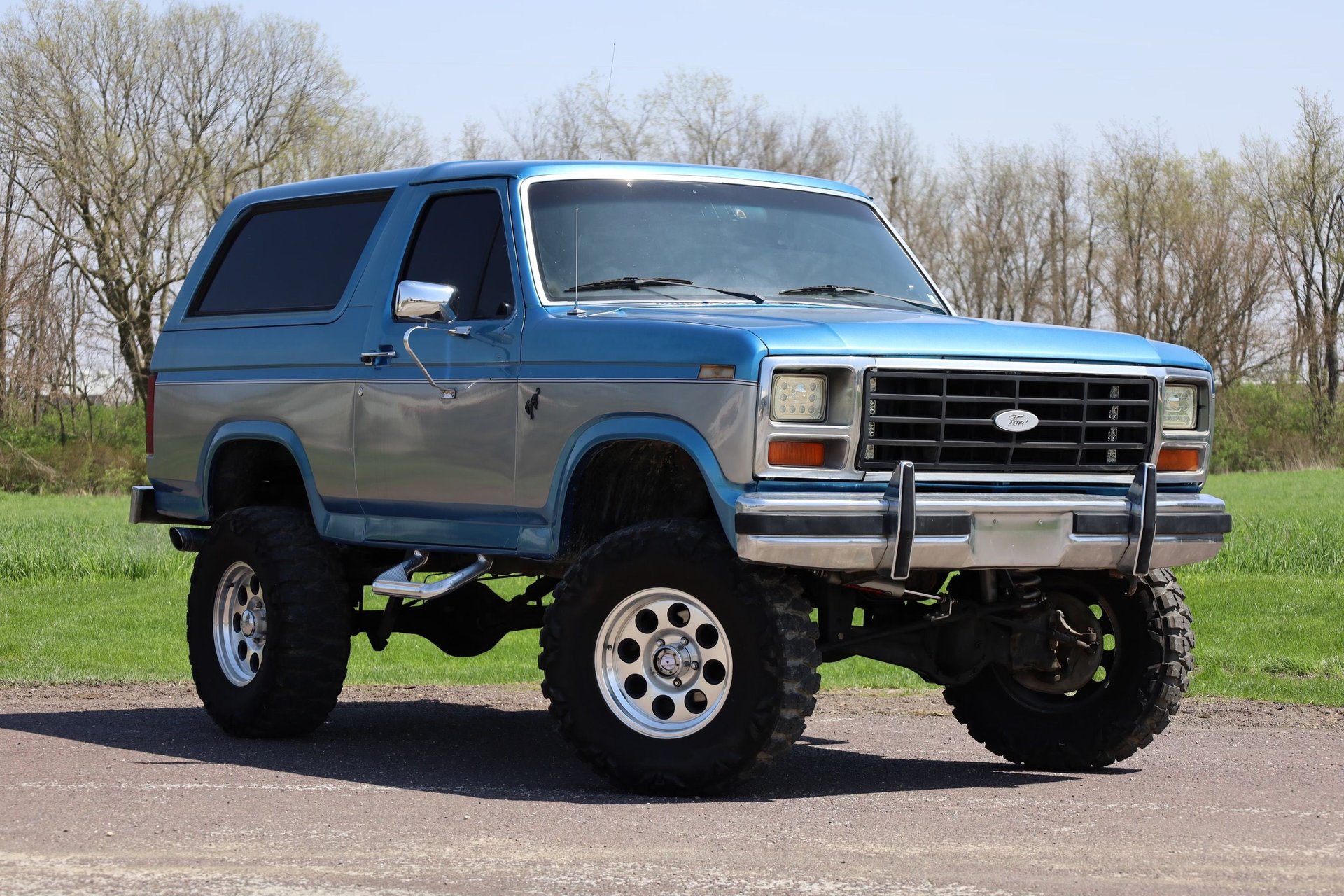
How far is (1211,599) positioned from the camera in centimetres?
1716

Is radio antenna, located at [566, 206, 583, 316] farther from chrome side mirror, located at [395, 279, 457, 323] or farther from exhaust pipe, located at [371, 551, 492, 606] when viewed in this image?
exhaust pipe, located at [371, 551, 492, 606]

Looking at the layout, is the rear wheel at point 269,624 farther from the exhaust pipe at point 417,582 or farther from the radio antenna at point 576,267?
the radio antenna at point 576,267

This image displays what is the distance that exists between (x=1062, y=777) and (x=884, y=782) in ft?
2.86

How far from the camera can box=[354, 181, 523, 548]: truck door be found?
7.61m

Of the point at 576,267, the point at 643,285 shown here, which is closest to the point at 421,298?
the point at 576,267

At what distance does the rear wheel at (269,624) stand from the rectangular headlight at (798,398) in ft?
10.3

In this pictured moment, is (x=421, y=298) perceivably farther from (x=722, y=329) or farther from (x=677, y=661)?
(x=677, y=661)

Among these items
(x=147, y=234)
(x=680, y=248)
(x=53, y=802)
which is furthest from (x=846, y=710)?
(x=147, y=234)

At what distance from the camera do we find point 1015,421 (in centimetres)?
689

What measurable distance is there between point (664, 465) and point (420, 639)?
933 cm

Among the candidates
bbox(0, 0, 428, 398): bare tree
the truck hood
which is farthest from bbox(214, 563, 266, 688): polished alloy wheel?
bbox(0, 0, 428, 398): bare tree

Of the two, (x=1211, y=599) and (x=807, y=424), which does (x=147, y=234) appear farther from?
(x=807, y=424)

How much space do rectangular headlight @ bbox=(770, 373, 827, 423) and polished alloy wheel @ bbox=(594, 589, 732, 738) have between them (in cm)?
77

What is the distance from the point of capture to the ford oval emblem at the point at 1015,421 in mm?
6867
